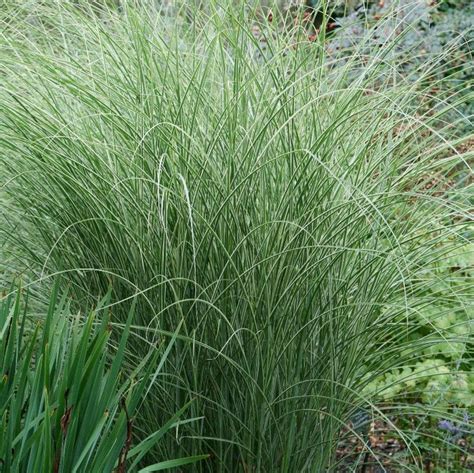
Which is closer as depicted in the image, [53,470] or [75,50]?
[53,470]

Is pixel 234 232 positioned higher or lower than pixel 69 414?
higher

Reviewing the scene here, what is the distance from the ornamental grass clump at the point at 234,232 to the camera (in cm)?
247

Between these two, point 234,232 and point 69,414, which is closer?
point 69,414

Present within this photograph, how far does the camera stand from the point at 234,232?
2.50m

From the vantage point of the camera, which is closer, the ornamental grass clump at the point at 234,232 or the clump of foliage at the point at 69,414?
the clump of foliage at the point at 69,414

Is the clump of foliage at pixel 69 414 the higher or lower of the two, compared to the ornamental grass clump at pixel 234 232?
lower

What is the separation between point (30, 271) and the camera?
277 centimetres

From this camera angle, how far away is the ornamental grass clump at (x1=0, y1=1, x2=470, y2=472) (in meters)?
2.47

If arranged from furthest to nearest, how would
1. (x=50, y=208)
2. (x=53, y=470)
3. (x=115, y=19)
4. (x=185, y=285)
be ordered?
(x=115, y=19) < (x=50, y=208) < (x=185, y=285) < (x=53, y=470)

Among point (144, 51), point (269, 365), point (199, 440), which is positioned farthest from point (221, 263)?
point (144, 51)

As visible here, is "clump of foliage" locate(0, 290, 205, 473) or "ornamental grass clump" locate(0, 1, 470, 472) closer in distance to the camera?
"clump of foliage" locate(0, 290, 205, 473)

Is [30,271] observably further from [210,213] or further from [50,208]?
[210,213]

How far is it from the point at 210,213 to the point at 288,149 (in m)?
0.29

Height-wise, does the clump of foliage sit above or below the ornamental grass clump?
below
